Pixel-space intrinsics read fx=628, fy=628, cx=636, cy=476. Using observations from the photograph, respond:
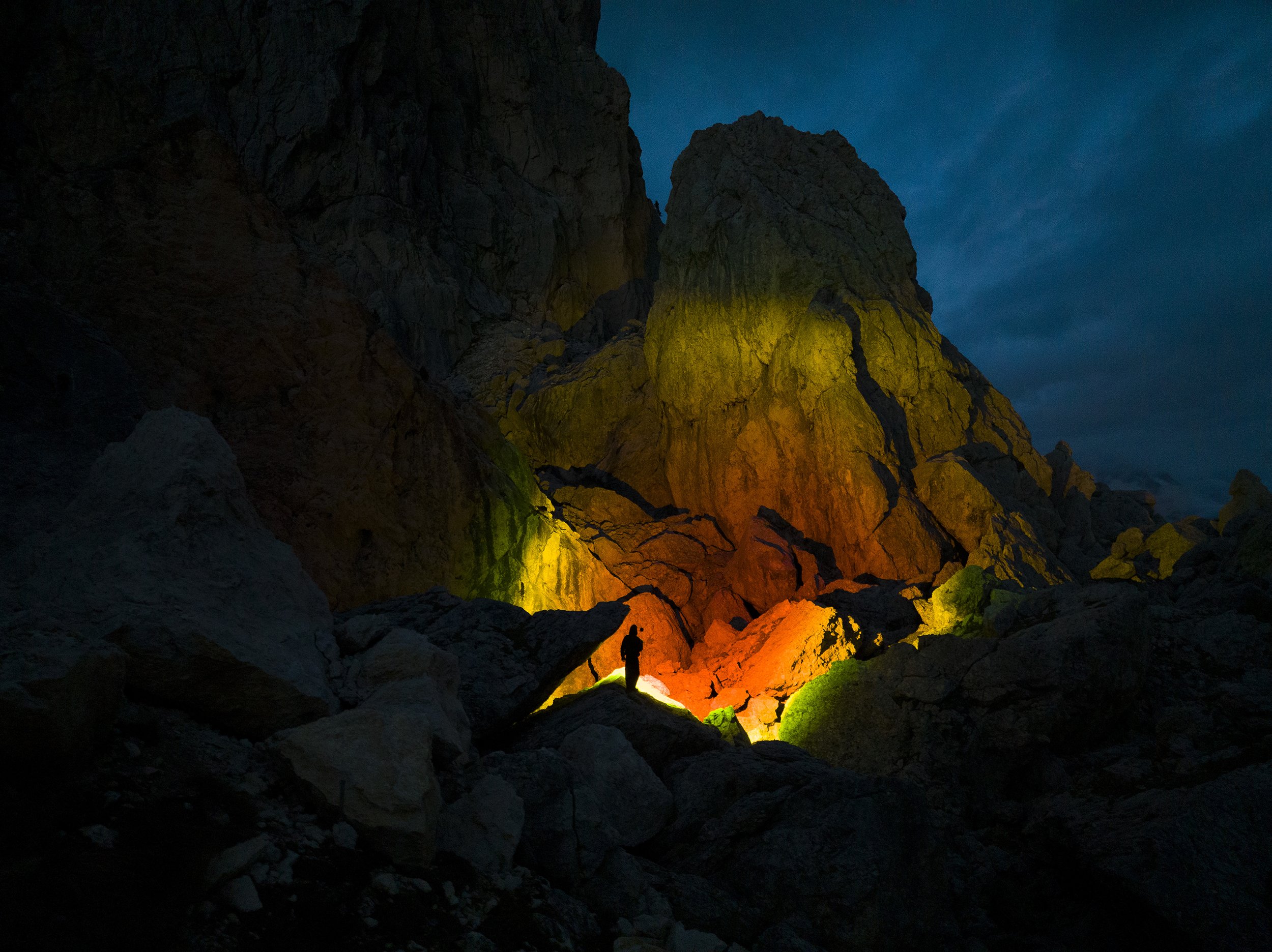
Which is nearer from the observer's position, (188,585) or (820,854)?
(188,585)

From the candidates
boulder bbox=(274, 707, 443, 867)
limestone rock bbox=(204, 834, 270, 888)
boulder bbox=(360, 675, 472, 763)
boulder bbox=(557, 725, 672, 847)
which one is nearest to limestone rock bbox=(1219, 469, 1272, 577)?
boulder bbox=(557, 725, 672, 847)

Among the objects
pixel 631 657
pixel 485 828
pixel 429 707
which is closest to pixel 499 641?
pixel 631 657

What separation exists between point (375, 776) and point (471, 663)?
3251mm

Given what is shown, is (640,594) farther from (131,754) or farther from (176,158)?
(131,754)

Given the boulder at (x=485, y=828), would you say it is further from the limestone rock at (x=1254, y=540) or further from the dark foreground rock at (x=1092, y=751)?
the limestone rock at (x=1254, y=540)

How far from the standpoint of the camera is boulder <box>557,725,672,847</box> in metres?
5.17

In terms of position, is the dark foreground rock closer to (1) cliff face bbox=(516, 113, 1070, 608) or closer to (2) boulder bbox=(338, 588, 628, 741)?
(2) boulder bbox=(338, 588, 628, 741)

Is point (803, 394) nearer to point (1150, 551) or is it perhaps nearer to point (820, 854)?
point (1150, 551)

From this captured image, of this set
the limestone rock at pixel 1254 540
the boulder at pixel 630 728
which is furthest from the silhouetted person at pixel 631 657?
the limestone rock at pixel 1254 540

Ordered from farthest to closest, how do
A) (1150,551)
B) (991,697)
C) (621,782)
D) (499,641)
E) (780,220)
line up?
(780,220)
(1150,551)
(991,697)
(499,641)
(621,782)

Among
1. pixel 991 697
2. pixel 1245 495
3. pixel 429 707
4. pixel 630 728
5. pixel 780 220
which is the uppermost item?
pixel 780 220

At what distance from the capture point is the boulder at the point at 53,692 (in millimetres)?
2477

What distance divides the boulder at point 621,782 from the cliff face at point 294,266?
605 centimetres

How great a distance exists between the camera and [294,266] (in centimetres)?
1016
